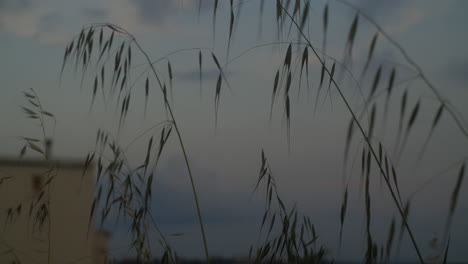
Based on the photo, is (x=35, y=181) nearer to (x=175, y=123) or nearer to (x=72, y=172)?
(x=72, y=172)

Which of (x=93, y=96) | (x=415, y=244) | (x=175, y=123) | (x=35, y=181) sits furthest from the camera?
(x=35, y=181)

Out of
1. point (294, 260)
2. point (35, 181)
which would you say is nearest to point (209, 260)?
point (294, 260)

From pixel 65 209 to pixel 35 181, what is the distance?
1091mm

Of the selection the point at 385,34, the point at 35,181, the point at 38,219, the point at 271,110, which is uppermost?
the point at 35,181

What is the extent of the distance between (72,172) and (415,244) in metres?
8.05

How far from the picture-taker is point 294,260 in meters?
1.47

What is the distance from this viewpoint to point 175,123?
4.80ft

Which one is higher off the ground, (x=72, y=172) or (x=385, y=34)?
(x=72, y=172)

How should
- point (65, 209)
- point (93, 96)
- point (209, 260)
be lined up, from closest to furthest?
point (209, 260), point (93, 96), point (65, 209)

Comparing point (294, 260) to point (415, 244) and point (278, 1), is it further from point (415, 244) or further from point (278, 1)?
point (278, 1)

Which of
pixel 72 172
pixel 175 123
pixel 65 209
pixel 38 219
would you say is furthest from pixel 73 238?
pixel 175 123

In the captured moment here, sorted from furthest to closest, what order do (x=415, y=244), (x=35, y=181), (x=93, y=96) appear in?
(x=35, y=181)
(x=93, y=96)
(x=415, y=244)


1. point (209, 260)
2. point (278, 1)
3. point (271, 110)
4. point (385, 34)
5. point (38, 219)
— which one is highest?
point (278, 1)

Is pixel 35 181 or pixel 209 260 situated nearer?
pixel 209 260
